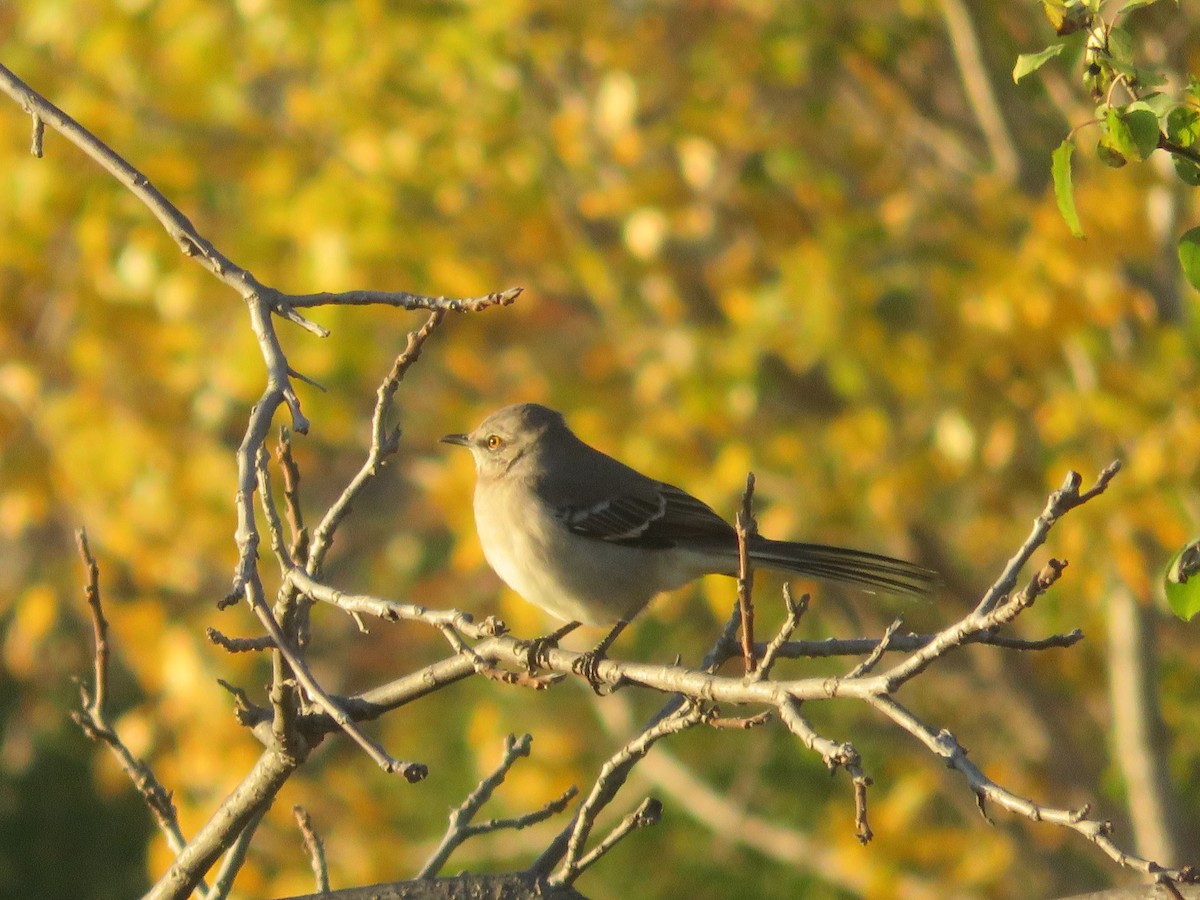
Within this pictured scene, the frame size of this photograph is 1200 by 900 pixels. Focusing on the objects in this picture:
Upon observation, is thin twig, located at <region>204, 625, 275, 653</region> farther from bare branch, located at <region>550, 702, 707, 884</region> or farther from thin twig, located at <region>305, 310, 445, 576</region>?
bare branch, located at <region>550, 702, 707, 884</region>

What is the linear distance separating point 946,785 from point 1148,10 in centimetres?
385

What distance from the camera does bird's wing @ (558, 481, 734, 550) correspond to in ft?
17.9

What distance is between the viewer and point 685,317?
7.01 m

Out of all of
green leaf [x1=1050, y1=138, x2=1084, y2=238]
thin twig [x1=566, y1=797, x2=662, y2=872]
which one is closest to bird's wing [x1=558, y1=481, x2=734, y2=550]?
thin twig [x1=566, y1=797, x2=662, y2=872]

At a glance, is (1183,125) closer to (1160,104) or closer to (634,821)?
(1160,104)

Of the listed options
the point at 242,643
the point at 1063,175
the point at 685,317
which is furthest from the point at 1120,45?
the point at 685,317

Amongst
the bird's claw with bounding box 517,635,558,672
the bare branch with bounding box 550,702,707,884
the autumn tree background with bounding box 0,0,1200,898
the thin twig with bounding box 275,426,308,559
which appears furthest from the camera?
the autumn tree background with bounding box 0,0,1200,898

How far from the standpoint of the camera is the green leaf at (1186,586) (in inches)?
100

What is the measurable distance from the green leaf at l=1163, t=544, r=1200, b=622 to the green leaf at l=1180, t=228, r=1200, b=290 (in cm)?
46

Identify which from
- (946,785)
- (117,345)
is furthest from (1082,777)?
(117,345)

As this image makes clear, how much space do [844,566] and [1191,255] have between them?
2.40 metres

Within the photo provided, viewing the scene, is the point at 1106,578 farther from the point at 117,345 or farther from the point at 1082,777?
the point at 117,345

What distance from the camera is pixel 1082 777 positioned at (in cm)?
739

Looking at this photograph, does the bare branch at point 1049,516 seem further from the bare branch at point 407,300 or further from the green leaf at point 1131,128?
the bare branch at point 407,300
